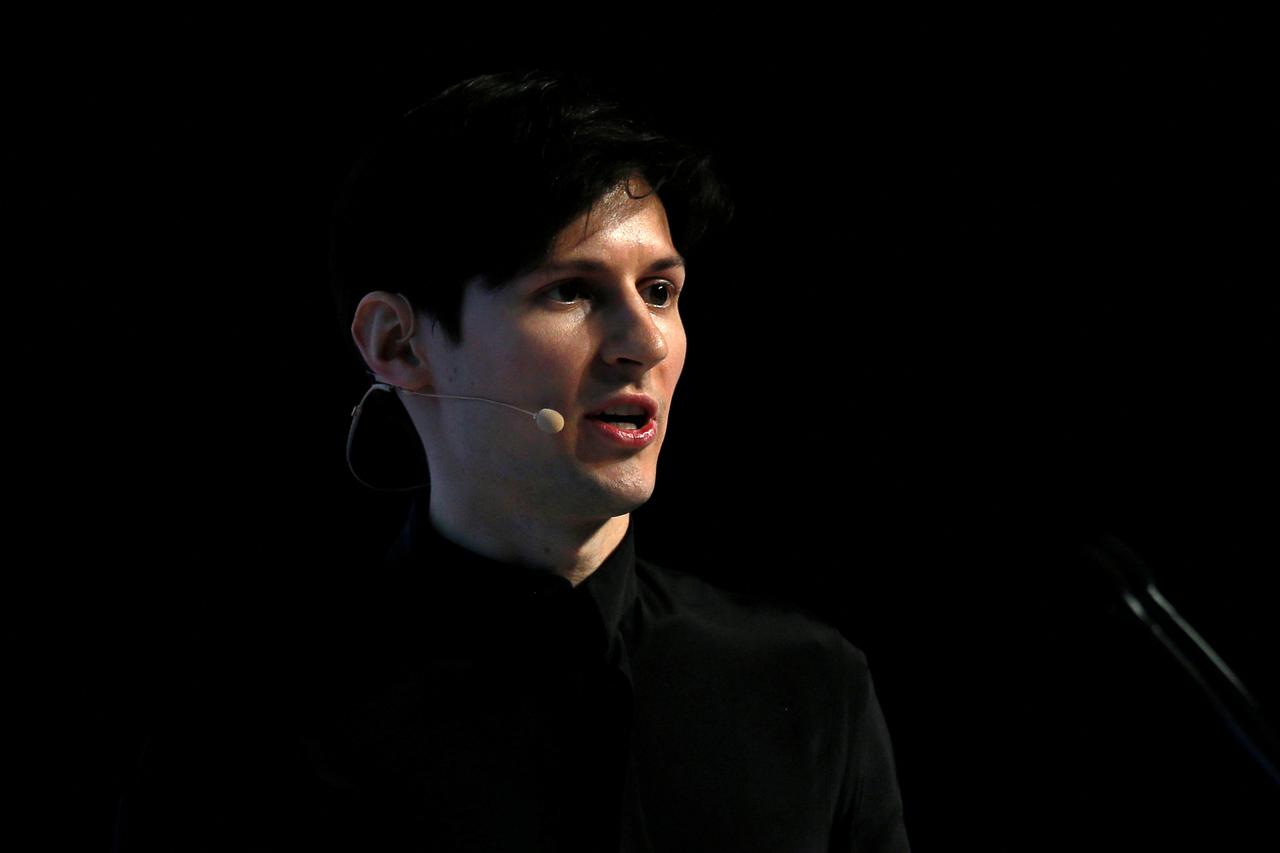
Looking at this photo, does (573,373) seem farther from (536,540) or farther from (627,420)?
(536,540)

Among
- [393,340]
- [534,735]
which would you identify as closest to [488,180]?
[393,340]

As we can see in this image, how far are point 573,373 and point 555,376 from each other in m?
0.02

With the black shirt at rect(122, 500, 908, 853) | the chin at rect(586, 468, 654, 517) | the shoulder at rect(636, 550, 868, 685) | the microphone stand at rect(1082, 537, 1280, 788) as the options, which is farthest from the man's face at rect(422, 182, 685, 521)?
the microphone stand at rect(1082, 537, 1280, 788)

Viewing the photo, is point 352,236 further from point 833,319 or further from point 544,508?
point 833,319

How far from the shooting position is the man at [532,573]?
1.50 metres

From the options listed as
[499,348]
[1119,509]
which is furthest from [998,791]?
[499,348]

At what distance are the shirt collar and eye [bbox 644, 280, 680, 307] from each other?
1.02 ft

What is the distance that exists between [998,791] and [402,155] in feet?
4.95

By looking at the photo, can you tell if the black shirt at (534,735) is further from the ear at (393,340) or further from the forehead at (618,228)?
the forehead at (618,228)

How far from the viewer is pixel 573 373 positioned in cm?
151

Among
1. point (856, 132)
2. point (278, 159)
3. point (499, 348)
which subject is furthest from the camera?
point (856, 132)

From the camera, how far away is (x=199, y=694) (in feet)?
5.16

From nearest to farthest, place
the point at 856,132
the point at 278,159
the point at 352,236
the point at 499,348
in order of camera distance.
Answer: the point at 499,348
the point at 352,236
the point at 278,159
the point at 856,132

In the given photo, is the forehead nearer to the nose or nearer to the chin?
the nose
